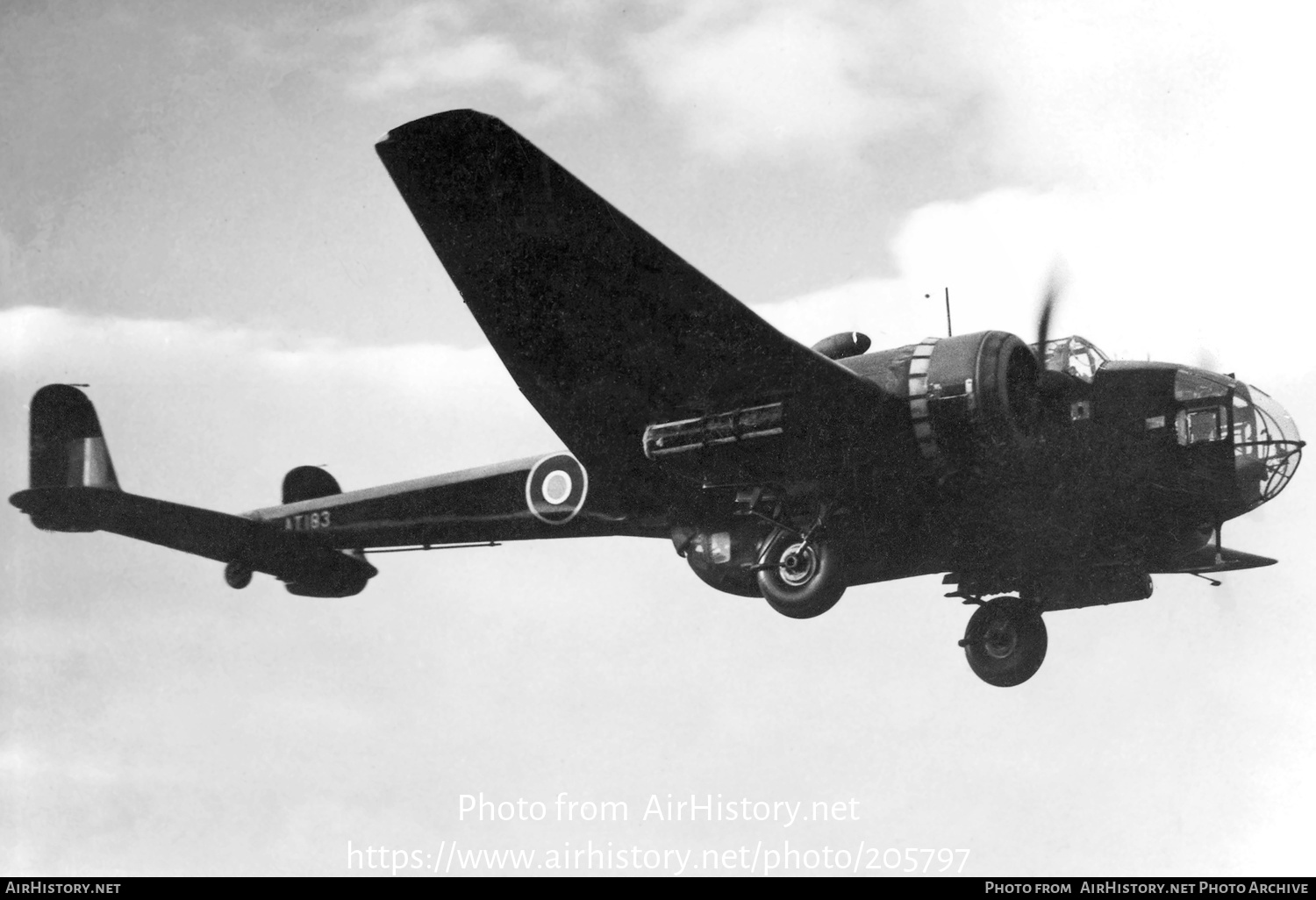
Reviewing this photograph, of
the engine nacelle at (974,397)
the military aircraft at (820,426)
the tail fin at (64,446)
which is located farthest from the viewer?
the tail fin at (64,446)

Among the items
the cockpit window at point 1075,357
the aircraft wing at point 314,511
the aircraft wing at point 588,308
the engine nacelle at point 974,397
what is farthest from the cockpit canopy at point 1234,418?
the aircraft wing at point 314,511

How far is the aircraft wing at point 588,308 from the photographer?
9844 mm

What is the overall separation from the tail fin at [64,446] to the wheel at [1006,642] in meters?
8.88

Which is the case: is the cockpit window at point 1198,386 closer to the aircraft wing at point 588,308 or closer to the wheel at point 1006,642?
the aircraft wing at point 588,308

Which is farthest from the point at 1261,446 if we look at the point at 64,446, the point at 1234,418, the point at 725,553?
the point at 64,446

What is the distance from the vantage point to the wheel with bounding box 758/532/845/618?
36.6 ft

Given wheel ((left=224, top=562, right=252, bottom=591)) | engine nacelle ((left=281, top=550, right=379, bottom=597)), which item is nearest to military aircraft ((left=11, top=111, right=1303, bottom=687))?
engine nacelle ((left=281, top=550, right=379, bottom=597))

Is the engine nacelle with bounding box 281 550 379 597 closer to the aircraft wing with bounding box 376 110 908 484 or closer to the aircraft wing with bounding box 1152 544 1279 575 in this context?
the aircraft wing with bounding box 376 110 908 484

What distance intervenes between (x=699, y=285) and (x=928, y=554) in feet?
11.0

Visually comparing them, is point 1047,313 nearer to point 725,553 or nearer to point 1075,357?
point 1075,357

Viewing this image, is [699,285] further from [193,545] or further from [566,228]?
[193,545]

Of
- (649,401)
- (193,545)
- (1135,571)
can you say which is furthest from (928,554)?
(193,545)

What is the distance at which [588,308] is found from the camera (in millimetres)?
10984

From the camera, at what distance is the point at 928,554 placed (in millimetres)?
12062
